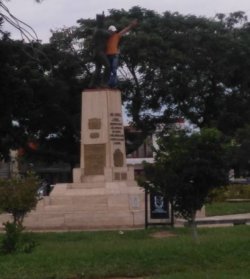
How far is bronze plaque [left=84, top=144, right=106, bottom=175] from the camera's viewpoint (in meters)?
26.9

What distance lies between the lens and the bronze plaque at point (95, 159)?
1059 inches

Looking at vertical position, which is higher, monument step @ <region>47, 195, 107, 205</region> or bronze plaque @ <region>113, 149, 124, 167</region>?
bronze plaque @ <region>113, 149, 124, 167</region>

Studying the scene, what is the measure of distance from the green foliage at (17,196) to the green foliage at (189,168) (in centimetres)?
659

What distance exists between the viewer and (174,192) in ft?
46.3

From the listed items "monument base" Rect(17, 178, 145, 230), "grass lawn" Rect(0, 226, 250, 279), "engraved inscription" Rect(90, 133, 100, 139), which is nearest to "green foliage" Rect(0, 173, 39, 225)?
"monument base" Rect(17, 178, 145, 230)

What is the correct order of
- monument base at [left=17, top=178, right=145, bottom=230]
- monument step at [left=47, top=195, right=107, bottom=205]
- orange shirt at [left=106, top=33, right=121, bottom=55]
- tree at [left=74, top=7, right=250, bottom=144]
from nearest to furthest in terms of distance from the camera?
monument base at [left=17, top=178, right=145, bottom=230], monument step at [left=47, top=195, right=107, bottom=205], orange shirt at [left=106, top=33, right=121, bottom=55], tree at [left=74, top=7, right=250, bottom=144]

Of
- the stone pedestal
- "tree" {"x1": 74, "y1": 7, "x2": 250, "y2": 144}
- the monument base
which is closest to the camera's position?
the monument base

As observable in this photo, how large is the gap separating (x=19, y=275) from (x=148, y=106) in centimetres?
3769

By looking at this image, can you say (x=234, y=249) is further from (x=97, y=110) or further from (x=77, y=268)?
(x=97, y=110)

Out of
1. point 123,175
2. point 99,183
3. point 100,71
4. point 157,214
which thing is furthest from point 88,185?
point 157,214

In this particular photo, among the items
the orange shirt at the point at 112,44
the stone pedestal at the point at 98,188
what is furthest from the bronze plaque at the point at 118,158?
the orange shirt at the point at 112,44

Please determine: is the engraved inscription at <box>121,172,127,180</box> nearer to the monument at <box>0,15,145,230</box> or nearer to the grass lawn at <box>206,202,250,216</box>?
the monument at <box>0,15,145,230</box>

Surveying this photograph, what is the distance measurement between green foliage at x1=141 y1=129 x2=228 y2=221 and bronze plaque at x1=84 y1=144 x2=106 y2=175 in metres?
12.4

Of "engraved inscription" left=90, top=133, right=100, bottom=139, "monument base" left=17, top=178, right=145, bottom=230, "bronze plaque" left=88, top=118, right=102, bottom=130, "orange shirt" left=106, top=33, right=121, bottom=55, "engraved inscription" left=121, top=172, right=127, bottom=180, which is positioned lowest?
"monument base" left=17, top=178, right=145, bottom=230
